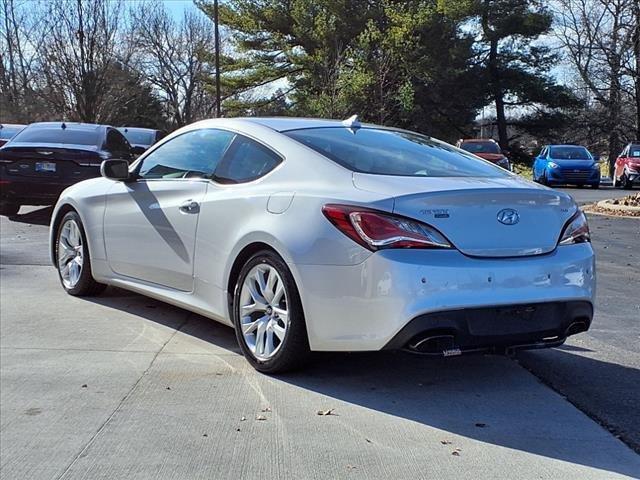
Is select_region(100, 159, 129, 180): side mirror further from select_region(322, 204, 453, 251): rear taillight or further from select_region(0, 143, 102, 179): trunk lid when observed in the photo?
select_region(0, 143, 102, 179): trunk lid

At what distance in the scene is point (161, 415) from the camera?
3859mm

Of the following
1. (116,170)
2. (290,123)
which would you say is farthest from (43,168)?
(290,123)

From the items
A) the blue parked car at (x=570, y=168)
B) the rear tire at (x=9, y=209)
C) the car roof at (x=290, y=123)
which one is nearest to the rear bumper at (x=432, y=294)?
the car roof at (x=290, y=123)

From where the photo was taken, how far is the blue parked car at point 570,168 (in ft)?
82.3

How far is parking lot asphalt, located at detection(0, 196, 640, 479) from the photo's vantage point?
10.8 ft

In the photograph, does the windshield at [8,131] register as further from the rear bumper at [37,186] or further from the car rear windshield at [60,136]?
the rear bumper at [37,186]

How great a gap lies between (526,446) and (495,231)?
43.8 inches

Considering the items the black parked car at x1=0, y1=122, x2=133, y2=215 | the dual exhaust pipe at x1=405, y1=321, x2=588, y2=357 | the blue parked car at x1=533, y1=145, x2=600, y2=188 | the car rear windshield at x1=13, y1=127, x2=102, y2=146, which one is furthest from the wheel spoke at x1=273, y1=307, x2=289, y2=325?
the blue parked car at x1=533, y1=145, x2=600, y2=188

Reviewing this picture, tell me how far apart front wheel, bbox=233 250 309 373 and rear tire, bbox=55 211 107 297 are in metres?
2.21

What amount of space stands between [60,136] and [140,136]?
772 cm

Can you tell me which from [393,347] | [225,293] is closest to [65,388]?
[225,293]

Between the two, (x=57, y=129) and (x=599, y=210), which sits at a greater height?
(x=57, y=129)

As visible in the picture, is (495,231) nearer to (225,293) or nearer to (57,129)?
(225,293)

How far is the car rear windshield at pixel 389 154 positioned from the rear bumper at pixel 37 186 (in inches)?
274
